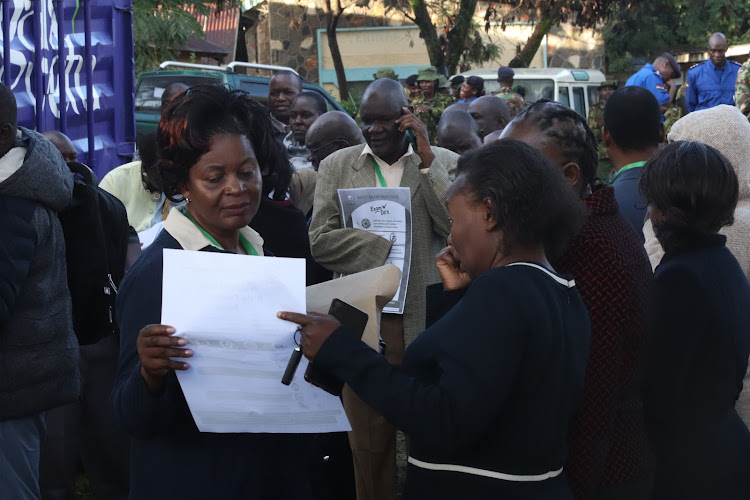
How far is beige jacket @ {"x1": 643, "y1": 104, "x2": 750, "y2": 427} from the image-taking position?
3646 millimetres

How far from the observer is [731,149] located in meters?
3.86

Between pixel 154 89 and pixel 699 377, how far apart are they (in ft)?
32.6

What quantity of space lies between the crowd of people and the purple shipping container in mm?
2652

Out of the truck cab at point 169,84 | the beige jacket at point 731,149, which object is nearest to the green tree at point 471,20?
the truck cab at point 169,84

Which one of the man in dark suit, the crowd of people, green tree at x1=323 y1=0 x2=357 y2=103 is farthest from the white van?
the crowd of people

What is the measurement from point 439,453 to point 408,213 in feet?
7.90

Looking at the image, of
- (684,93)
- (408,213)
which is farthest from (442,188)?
(684,93)

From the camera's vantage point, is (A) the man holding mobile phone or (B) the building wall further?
(B) the building wall

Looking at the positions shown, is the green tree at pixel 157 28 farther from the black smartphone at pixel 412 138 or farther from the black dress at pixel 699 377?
the black dress at pixel 699 377

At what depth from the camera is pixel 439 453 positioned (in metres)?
2.25

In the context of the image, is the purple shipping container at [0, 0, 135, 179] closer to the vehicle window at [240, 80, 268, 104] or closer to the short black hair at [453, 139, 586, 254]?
the vehicle window at [240, 80, 268, 104]

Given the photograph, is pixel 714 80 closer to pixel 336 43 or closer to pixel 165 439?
Answer: pixel 336 43

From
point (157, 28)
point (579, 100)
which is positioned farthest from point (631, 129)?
point (157, 28)

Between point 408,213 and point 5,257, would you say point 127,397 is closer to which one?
point 5,257
